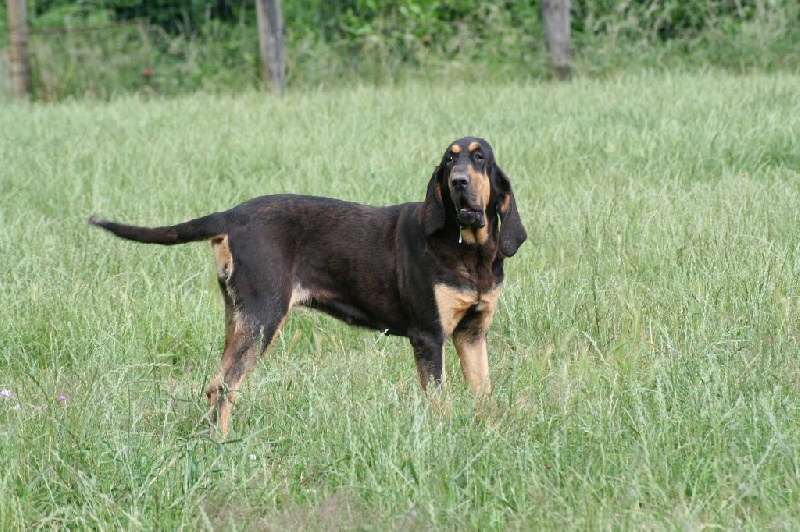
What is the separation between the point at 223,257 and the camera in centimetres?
434

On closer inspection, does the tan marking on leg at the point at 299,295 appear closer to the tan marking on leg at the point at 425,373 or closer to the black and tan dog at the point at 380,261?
the black and tan dog at the point at 380,261

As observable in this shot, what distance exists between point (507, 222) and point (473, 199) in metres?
0.22

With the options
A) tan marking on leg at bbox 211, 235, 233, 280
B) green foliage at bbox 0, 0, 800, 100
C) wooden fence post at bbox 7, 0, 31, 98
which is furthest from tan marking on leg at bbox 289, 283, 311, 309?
wooden fence post at bbox 7, 0, 31, 98

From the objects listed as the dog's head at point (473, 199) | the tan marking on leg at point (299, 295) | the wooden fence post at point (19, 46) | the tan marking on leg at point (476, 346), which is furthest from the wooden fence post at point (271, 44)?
the tan marking on leg at point (476, 346)

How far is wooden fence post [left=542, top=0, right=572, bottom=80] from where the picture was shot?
11.8 meters

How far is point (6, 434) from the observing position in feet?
11.2

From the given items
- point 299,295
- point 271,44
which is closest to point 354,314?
point 299,295

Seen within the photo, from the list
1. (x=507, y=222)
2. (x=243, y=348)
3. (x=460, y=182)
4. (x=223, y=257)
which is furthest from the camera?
(x=223, y=257)

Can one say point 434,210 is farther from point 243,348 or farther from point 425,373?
point 243,348

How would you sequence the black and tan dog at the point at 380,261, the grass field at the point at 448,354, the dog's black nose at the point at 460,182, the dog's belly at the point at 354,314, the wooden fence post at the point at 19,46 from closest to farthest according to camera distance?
the grass field at the point at 448,354
the dog's black nose at the point at 460,182
the black and tan dog at the point at 380,261
the dog's belly at the point at 354,314
the wooden fence post at the point at 19,46

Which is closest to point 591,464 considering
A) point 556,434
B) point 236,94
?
point 556,434

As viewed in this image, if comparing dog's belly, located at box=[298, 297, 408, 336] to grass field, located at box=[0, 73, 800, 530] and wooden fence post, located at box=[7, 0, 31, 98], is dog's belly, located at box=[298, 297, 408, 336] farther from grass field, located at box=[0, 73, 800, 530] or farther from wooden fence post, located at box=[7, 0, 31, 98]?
wooden fence post, located at box=[7, 0, 31, 98]

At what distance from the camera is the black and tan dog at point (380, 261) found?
412 centimetres

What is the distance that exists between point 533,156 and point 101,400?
456 centimetres
